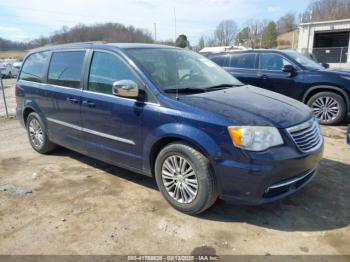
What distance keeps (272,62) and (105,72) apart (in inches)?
203

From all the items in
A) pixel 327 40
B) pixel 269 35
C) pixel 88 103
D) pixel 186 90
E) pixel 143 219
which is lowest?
pixel 143 219

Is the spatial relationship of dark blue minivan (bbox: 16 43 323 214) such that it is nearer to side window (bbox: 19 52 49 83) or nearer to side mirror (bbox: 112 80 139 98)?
side mirror (bbox: 112 80 139 98)

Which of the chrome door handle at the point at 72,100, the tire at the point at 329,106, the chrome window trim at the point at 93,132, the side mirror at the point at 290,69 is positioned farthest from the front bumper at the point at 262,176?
the side mirror at the point at 290,69

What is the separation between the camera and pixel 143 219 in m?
3.37

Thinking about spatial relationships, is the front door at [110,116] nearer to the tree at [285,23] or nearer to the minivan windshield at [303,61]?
the minivan windshield at [303,61]

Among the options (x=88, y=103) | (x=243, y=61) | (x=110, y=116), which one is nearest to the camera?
(x=110, y=116)

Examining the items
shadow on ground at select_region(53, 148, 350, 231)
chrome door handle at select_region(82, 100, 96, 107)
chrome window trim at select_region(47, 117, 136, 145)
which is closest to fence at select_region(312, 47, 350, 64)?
shadow on ground at select_region(53, 148, 350, 231)

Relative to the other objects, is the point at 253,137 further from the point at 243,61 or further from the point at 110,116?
the point at 243,61

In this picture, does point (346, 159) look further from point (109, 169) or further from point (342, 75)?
point (109, 169)

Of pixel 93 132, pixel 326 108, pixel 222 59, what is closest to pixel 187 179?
pixel 93 132

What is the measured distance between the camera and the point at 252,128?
2.93 meters

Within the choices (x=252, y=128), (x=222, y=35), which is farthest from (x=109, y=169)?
(x=222, y=35)

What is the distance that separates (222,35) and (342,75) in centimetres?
6137

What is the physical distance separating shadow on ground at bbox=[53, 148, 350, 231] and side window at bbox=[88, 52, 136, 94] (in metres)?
1.38
